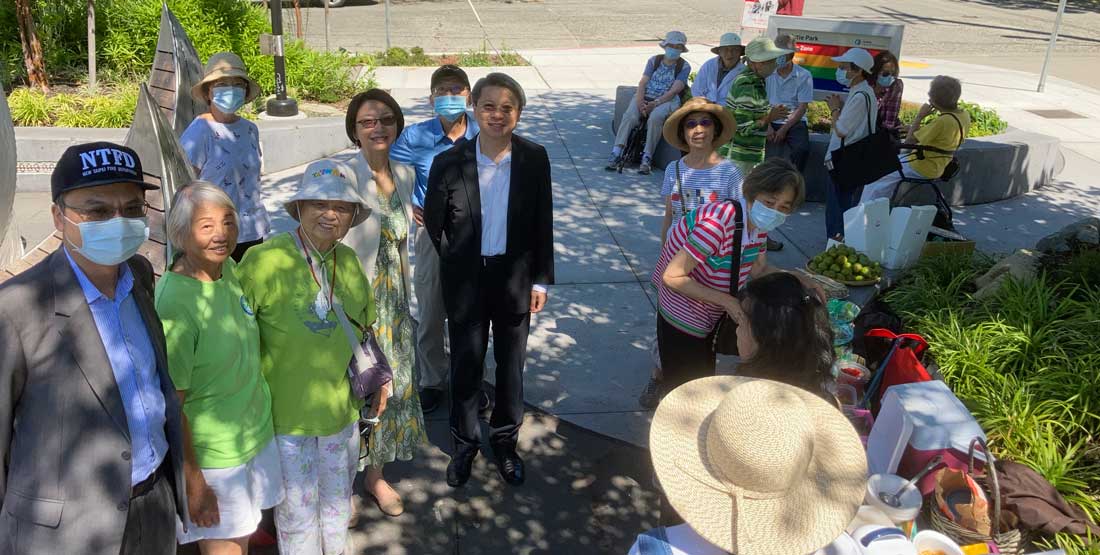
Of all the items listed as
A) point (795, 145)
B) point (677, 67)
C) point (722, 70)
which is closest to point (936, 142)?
point (795, 145)

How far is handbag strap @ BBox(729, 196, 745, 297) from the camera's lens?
3.72 metres

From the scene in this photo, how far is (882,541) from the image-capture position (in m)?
2.60

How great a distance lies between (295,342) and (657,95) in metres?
6.85

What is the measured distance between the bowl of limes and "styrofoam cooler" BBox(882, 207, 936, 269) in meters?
0.33

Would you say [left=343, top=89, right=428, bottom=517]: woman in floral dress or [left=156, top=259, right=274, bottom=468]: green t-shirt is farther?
[left=343, top=89, right=428, bottom=517]: woman in floral dress

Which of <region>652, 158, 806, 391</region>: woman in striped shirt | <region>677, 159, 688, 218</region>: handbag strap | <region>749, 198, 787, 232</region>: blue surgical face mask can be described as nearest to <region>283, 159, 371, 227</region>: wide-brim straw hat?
<region>652, 158, 806, 391</region>: woman in striped shirt

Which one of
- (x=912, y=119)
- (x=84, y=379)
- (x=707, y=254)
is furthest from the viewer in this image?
(x=912, y=119)

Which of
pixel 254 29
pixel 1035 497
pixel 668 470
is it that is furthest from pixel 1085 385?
pixel 254 29

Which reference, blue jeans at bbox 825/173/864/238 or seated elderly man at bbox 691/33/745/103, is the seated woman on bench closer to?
blue jeans at bbox 825/173/864/238

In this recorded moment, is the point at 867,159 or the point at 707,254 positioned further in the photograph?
the point at 867,159

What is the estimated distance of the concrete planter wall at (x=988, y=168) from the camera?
846cm

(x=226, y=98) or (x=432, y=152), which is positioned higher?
(x=226, y=98)

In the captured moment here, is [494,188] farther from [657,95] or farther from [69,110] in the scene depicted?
[69,110]

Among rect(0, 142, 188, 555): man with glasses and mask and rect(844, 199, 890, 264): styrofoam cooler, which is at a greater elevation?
rect(0, 142, 188, 555): man with glasses and mask
